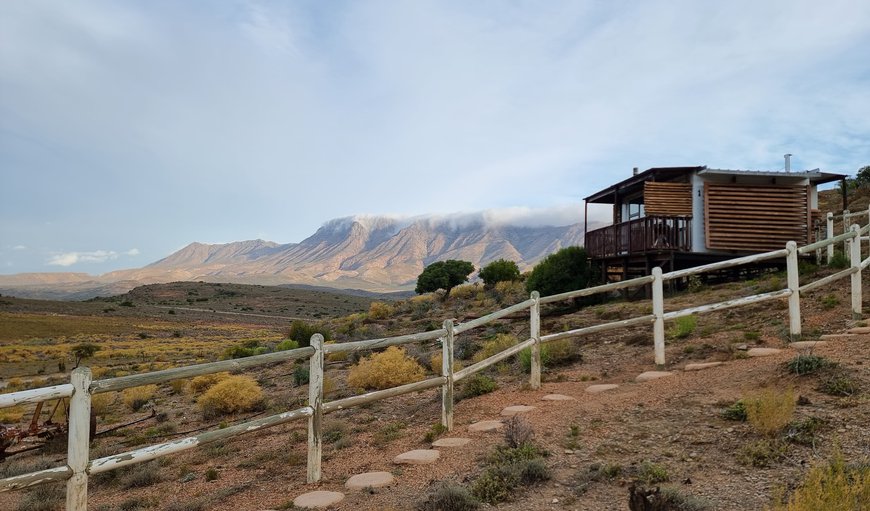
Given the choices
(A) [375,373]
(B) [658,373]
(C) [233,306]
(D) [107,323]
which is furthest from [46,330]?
(B) [658,373]

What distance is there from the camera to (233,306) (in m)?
83.0

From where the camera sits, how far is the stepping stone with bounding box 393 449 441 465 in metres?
5.70

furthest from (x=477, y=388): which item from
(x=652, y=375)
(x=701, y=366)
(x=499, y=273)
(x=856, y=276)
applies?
(x=499, y=273)

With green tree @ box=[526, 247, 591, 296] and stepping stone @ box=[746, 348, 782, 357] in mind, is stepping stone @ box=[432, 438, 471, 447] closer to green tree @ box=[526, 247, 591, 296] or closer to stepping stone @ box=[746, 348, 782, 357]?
stepping stone @ box=[746, 348, 782, 357]

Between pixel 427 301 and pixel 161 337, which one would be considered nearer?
pixel 427 301

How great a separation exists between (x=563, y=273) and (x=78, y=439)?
2084 cm

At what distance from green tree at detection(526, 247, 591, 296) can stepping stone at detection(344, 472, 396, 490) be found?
17.9m

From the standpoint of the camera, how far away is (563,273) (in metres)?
23.1

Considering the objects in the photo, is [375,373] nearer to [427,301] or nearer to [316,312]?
[427,301]

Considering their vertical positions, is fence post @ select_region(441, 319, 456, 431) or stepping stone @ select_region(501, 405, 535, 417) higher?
fence post @ select_region(441, 319, 456, 431)

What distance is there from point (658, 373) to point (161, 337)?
43049 mm

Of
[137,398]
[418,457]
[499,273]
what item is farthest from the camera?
[499,273]

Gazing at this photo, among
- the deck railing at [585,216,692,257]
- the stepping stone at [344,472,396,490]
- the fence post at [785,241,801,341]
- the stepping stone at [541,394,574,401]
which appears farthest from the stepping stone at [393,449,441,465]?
the deck railing at [585,216,692,257]

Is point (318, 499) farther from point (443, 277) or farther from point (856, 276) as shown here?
point (443, 277)
